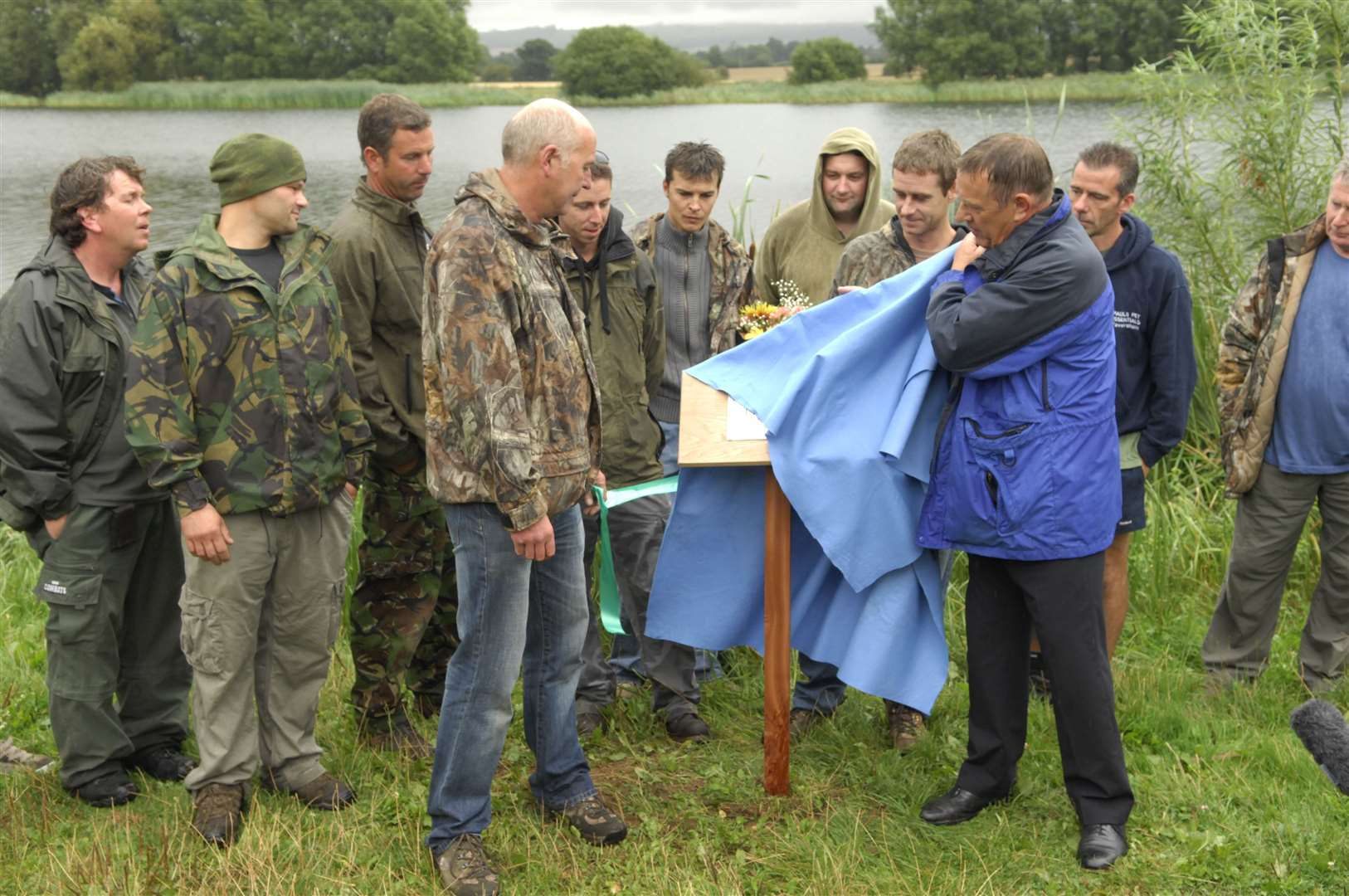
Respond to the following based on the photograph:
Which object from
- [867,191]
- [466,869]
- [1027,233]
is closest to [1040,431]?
[1027,233]

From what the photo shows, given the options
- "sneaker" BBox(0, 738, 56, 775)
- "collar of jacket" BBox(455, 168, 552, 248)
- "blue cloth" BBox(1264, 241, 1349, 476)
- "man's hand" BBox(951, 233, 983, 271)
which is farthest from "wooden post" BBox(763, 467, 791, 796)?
"sneaker" BBox(0, 738, 56, 775)

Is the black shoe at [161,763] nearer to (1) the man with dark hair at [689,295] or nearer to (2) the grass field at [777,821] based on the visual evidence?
(2) the grass field at [777,821]

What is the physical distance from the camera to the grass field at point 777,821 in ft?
11.1

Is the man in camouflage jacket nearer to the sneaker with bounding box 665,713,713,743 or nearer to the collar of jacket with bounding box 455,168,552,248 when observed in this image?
the collar of jacket with bounding box 455,168,552,248

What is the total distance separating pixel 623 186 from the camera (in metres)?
12.6

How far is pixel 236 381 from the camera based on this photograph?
11.6 feet

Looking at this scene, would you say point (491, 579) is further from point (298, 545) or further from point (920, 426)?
point (920, 426)

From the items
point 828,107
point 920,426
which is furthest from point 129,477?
point 828,107

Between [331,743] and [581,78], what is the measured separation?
13.8 m

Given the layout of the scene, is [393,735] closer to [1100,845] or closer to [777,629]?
[777,629]

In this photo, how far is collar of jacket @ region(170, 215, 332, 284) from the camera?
350cm

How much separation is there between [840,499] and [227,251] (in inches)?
76.8

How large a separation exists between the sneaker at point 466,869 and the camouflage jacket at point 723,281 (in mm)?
2060

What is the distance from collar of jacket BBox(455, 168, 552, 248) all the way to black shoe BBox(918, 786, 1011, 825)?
208cm
